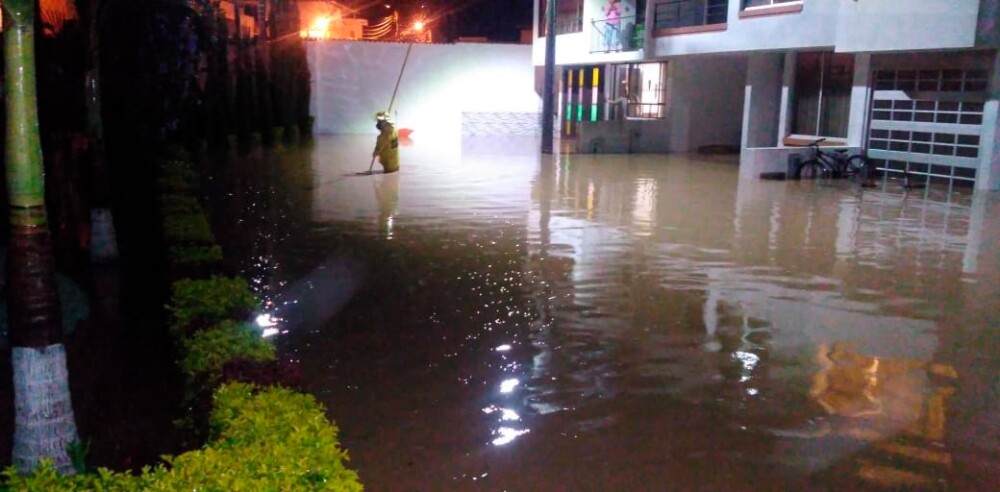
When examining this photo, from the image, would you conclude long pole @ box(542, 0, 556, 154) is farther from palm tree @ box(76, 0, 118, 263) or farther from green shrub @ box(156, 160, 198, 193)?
palm tree @ box(76, 0, 118, 263)

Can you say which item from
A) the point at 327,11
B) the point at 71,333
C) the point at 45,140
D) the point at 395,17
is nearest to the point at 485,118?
the point at 327,11

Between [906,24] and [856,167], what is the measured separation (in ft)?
12.4

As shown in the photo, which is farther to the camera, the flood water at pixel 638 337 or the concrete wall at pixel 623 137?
the concrete wall at pixel 623 137

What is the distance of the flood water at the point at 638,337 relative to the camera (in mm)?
5184

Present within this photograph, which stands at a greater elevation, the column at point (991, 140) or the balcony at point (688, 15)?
the balcony at point (688, 15)

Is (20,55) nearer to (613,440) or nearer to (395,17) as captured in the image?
(613,440)

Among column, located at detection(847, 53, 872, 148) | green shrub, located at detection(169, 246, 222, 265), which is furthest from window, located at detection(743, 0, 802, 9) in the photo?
green shrub, located at detection(169, 246, 222, 265)

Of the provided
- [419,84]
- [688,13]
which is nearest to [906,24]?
[688,13]

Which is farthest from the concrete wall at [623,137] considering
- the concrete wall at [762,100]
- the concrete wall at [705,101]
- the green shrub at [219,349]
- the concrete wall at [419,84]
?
the green shrub at [219,349]

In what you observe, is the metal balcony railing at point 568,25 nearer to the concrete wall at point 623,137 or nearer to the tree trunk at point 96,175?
the concrete wall at point 623,137

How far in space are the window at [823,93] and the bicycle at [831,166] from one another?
184cm

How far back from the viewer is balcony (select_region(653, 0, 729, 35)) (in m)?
24.6

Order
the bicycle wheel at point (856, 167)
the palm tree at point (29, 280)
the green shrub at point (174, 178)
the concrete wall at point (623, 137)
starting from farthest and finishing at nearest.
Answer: the concrete wall at point (623, 137)
the bicycle wheel at point (856, 167)
the green shrub at point (174, 178)
the palm tree at point (29, 280)

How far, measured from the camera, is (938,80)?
19062mm
